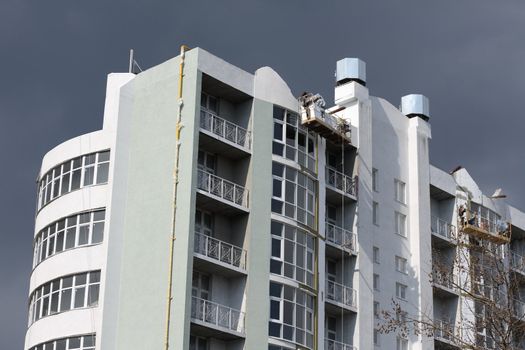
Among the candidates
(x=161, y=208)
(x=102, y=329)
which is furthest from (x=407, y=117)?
(x=102, y=329)

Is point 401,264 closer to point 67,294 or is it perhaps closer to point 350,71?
point 350,71

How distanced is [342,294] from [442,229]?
11.7m

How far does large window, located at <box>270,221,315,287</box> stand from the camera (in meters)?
51.2

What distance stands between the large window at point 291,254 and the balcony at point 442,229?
42.2 ft

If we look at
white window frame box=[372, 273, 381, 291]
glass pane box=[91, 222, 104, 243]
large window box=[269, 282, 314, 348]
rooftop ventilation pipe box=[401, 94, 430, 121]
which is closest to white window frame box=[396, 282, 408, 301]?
white window frame box=[372, 273, 381, 291]

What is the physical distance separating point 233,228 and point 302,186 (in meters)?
4.47

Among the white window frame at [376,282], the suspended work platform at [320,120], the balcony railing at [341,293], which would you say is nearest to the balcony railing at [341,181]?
the suspended work platform at [320,120]

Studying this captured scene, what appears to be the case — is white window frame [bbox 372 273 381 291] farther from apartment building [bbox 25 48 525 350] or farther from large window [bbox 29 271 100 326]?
large window [bbox 29 271 100 326]

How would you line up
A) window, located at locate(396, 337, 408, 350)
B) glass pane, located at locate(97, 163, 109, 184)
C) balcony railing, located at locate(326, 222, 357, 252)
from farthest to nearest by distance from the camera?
window, located at locate(396, 337, 408, 350) < balcony railing, located at locate(326, 222, 357, 252) < glass pane, located at locate(97, 163, 109, 184)

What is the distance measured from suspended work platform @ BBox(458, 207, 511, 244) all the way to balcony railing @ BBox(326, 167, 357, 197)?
7.97m

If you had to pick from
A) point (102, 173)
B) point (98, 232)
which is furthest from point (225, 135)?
point (98, 232)

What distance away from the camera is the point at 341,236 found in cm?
5625

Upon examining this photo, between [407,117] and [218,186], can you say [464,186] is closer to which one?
[407,117]

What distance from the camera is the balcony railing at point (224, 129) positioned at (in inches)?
2013
